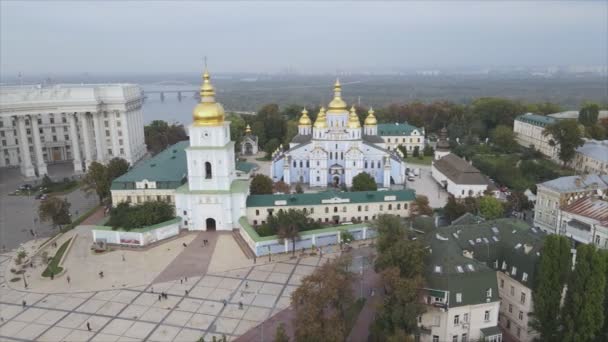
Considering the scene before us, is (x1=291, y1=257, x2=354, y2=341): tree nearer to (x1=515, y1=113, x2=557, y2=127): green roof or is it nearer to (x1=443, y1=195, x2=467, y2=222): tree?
(x1=443, y1=195, x2=467, y2=222): tree

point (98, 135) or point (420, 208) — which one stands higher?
point (98, 135)

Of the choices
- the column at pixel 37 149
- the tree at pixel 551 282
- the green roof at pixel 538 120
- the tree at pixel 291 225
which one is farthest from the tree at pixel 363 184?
the column at pixel 37 149

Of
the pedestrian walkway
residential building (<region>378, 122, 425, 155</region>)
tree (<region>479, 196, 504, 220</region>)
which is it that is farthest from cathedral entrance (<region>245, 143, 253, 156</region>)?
tree (<region>479, 196, 504, 220</region>)

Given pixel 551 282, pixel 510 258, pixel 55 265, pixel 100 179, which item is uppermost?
pixel 100 179

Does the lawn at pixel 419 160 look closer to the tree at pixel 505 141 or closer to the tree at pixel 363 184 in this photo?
the tree at pixel 505 141

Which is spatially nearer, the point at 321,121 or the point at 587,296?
the point at 587,296

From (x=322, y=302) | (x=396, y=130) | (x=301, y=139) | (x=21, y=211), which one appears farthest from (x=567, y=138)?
(x=21, y=211)

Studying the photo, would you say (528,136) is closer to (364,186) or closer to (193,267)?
(364,186)

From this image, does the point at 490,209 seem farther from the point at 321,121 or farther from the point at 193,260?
the point at 193,260
